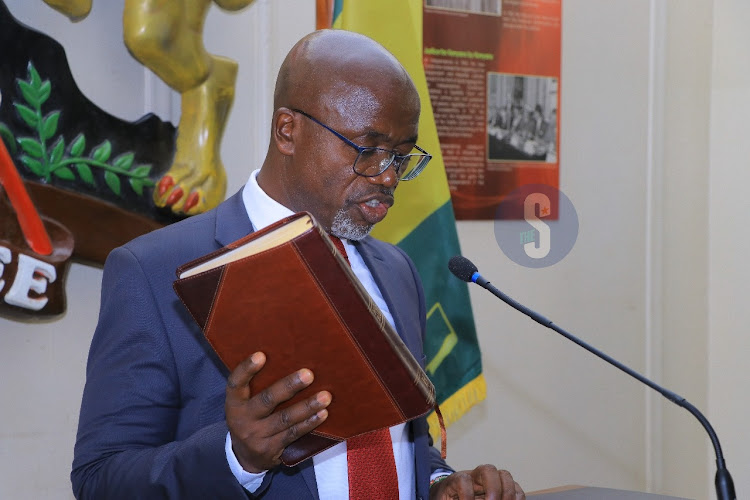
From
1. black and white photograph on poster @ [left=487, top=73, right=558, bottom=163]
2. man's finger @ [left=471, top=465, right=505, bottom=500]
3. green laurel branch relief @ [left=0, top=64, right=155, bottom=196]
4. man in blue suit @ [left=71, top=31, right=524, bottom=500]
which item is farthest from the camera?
black and white photograph on poster @ [left=487, top=73, right=558, bottom=163]

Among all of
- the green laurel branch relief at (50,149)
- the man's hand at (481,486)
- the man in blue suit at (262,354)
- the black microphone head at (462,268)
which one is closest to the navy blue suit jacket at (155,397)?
the man in blue suit at (262,354)

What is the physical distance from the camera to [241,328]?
1047 millimetres

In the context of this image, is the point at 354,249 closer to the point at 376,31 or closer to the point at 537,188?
the point at 376,31

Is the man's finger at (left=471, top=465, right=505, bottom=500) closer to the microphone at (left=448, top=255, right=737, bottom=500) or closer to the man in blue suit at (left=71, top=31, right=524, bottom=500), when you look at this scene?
the man in blue suit at (left=71, top=31, right=524, bottom=500)

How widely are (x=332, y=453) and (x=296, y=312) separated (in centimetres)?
45

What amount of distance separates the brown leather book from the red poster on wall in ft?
7.60

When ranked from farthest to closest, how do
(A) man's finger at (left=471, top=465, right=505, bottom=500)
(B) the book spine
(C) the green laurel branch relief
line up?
(C) the green laurel branch relief
(A) man's finger at (left=471, top=465, right=505, bottom=500)
(B) the book spine

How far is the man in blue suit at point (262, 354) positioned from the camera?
117cm

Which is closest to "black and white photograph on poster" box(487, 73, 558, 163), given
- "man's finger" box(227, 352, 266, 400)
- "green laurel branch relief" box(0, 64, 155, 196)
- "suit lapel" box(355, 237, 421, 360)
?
"green laurel branch relief" box(0, 64, 155, 196)

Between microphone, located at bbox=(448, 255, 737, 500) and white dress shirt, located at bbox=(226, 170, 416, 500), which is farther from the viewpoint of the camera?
microphone, located at bbox=(448, 255, 737, 500)

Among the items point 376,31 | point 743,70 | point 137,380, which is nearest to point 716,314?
point 743,70

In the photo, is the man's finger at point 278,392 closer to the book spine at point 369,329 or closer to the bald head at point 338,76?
the book spine at point 369,329

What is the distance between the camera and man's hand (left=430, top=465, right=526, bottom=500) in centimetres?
135

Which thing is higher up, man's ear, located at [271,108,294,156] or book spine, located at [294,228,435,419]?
man's ear, located at [271,108,294,156]
